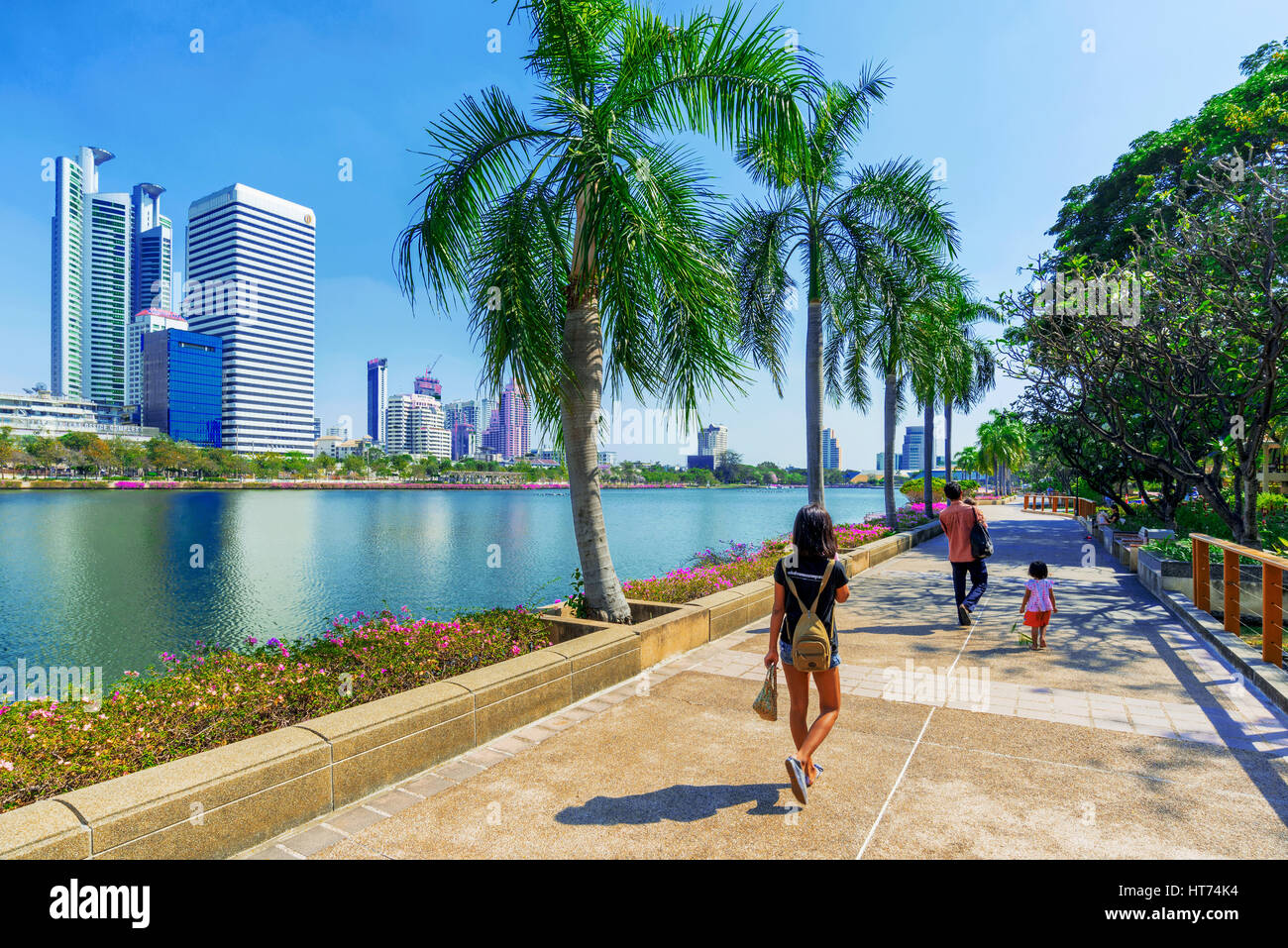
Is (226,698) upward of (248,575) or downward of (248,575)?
upward

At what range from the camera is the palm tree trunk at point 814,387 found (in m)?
13.9

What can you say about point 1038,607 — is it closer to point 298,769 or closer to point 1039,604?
point 1039,604

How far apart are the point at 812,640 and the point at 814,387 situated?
35.5 feet

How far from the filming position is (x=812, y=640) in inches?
146

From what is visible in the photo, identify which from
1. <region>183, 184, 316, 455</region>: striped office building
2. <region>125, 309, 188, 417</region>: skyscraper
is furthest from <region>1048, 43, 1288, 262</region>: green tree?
<region>125, 309, 188, 417</region>: skyscraper

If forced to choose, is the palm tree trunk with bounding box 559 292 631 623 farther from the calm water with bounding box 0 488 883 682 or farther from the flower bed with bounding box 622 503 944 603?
the calm water with bounding box 0 488 883 682

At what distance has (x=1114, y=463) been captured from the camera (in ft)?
63.7

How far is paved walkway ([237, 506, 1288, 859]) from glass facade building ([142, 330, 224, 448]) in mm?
172590

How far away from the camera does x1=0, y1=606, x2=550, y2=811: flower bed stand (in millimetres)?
3342

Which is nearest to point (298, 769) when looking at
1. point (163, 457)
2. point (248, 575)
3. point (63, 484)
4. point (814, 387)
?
point (814, 387)
